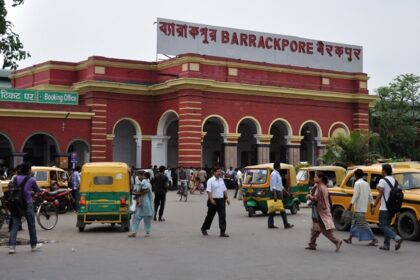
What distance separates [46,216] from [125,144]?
26.2 metres

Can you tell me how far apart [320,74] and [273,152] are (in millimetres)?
6597

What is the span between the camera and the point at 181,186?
30547 millimetres

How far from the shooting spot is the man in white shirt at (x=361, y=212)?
13.6 m

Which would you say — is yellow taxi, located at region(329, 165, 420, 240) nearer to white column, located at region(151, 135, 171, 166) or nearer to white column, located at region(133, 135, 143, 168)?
white column, located at region(151, 135, 171, 166)

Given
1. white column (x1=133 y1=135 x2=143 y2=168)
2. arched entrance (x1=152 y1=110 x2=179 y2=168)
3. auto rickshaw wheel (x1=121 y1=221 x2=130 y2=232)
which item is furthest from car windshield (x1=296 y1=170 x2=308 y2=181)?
white column (x1=133 y1=135 x2=143 y2=168)

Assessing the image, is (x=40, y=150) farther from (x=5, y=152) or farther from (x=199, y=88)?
(x=199, y=88)

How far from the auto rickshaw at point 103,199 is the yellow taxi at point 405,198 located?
5.40m

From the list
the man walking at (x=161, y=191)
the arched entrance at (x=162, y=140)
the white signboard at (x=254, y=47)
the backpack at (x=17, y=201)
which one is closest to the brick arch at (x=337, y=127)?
the white signboard at (x=254, y=47)

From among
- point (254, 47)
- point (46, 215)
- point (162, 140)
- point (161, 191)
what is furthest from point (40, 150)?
point (46, 215)

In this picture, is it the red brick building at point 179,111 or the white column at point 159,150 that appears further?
the white column at point 159,150

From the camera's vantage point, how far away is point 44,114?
37.5 meters

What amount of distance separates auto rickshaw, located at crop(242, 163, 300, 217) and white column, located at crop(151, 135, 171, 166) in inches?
752

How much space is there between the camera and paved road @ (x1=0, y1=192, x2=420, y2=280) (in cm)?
1001

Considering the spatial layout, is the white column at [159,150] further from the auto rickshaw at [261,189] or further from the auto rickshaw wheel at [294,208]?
the auto rickshaw wheel at [294,208]
